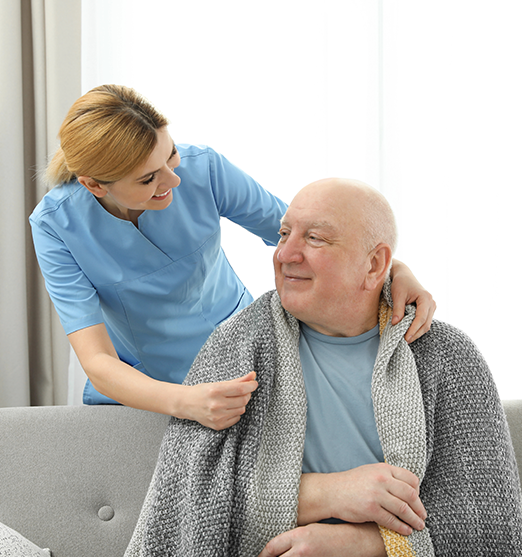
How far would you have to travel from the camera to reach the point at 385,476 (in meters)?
1.00

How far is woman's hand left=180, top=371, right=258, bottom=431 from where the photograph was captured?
1.02 m

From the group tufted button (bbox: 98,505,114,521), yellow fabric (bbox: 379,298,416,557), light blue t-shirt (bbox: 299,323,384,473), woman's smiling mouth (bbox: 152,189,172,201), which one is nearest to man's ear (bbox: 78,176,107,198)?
woman's smiling mouth (bbox: 152,189,172,201)

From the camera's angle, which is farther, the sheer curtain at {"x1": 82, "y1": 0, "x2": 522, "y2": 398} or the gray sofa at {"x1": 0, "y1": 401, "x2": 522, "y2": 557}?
the sheer curtain at {"x1": 82, "y1": 0, "x2": 522, "y2": 398}

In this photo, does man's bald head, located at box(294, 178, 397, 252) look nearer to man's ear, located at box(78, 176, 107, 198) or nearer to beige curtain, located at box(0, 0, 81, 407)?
man's ear, located at box(78, 176, 107, 198)

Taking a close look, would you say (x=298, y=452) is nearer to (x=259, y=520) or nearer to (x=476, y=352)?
(x=259, y=520)

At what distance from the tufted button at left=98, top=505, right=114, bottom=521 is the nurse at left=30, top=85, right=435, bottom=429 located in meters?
0.32

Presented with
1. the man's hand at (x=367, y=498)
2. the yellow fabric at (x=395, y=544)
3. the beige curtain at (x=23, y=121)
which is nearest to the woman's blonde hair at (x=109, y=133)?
the man's hand at (x=367, y=498)

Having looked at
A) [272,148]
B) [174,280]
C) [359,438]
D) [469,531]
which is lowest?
[469,531]

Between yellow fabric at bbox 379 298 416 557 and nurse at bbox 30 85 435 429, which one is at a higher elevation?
nurse at bbox 30 85 435 429

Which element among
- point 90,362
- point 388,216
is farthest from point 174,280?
point 388,216

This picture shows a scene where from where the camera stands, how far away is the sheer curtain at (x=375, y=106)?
2365mm

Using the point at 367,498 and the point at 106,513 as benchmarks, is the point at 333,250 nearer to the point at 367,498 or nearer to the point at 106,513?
the point at 367,498

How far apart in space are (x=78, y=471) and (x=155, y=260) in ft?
1.96

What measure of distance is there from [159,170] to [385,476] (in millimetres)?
804
